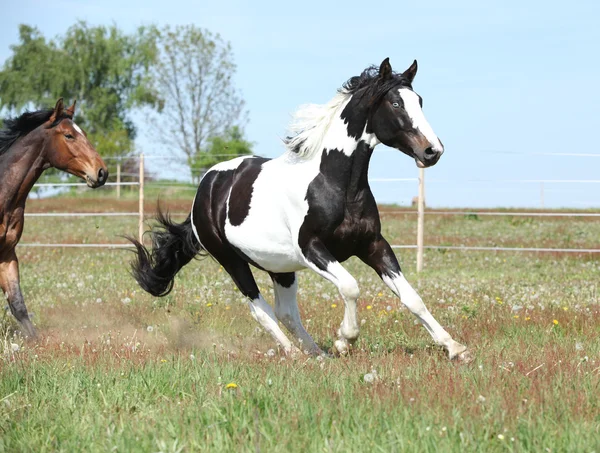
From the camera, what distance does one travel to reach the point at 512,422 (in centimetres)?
384

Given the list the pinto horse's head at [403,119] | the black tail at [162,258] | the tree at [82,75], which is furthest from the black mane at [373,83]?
the tree at [82,75]

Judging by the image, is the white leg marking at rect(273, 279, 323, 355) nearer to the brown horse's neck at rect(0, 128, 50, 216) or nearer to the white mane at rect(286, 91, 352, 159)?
the white mane at rect(286, 91, 352, 159)

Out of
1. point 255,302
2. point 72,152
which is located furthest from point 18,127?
point 255,302

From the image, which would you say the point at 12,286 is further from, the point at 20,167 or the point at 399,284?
the point at 399,284

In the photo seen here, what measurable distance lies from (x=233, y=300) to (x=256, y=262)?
9.00ft

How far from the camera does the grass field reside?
149 inches

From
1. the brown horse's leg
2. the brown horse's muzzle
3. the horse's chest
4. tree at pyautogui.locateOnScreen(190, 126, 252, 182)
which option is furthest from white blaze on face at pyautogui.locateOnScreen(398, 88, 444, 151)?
tree at pyautogui.locateOnScreen(190, 126, 252, 182)

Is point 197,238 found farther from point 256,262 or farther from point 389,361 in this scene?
point 389,361

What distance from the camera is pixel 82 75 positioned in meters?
64.5

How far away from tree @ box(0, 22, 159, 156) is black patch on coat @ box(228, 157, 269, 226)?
57118 mm

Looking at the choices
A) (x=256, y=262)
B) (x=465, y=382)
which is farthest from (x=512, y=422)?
(x=256, y=262)

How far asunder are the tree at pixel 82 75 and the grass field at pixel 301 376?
55.4 meters

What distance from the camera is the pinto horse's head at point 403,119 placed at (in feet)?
18.7

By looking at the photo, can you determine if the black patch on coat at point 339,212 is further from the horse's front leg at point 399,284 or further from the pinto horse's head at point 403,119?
the pinto horse's head at point 403,119
